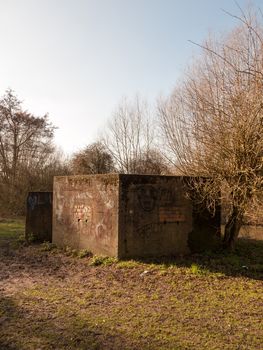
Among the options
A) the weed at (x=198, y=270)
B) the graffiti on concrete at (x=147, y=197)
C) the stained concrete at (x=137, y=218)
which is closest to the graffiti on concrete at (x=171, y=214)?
the stained concrete at (x=137, y=218)

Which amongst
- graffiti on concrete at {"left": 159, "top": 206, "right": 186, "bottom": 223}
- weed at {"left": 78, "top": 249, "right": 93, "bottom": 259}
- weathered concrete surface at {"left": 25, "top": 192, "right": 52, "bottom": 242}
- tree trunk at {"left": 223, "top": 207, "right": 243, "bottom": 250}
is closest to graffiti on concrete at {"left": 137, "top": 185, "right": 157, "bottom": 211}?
graffiti on concrete at {"left": 159, "top": 206, "right": 186, "bottom": 223}

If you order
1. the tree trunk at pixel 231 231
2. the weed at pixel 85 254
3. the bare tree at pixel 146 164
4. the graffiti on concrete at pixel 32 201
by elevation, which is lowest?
the weed at pixel 85 254

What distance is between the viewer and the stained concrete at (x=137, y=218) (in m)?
9.17

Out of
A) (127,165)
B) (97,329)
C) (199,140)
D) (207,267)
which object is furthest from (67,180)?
(127,165)

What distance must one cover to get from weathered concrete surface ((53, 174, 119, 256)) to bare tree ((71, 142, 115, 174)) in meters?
14.0

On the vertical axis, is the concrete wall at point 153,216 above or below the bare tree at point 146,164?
below

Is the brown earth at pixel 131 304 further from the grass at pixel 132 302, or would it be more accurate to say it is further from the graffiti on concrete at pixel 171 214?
the graffiti on concrete at pixel 171 214

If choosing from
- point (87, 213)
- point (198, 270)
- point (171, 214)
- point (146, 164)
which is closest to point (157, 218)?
point (171, 214)

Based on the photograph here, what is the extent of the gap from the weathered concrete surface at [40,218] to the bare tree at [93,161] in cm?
1207

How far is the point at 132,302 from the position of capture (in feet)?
20.5

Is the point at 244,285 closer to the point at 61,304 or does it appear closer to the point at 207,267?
the point at 207,267

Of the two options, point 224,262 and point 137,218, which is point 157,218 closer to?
point 137,218

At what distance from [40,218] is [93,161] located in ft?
41.8

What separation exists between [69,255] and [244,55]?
6549 millimetres
